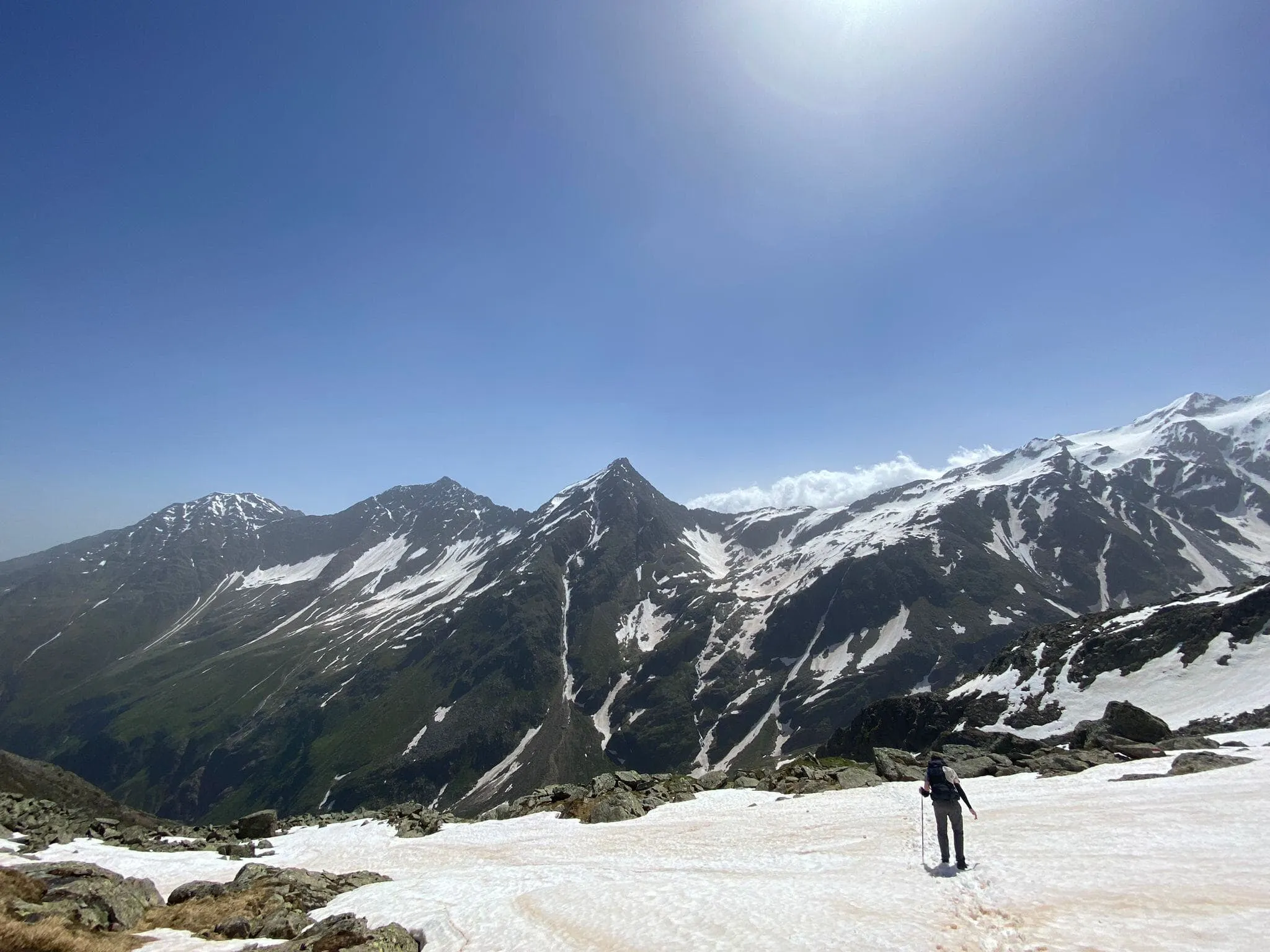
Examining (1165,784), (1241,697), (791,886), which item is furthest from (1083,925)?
(1241,697)

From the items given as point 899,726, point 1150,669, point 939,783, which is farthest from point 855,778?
point 899,726

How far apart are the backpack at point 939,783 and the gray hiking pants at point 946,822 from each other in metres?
0.14

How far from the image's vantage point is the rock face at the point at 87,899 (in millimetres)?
18422

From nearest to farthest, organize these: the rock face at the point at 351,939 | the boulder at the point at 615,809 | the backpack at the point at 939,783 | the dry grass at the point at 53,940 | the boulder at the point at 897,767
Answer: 1. the dry grass at the point at 53,940
2. the rock face at the point at 351,939
3. the backpack at the point at 939,783
4. the boulder at the point at 615,809
5. the boulder at the point at 897,767

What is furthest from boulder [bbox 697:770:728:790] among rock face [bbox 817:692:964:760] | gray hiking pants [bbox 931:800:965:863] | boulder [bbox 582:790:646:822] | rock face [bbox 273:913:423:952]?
rock face [bbox 817:692:964:760]

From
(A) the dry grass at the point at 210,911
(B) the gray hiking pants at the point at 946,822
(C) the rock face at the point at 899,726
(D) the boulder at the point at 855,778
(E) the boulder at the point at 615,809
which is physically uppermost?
(B) the gray hiking pants at the point at 946,822

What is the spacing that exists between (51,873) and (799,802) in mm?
36974

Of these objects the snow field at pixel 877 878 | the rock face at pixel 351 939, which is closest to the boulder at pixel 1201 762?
the snow field at pixel 877 878

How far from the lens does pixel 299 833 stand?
47.9m

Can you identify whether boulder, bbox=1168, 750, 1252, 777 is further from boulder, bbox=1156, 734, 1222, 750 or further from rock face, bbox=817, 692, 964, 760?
rock face, bbox=817, 692, 964, 760

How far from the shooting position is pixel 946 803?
19.2m

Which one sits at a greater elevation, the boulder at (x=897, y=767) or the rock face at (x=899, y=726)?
→ the boulder at (x=897, y=767)

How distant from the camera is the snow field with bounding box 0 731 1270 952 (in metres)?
14.1

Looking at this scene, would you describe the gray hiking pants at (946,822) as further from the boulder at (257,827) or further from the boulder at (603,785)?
the boulder at (257,827)
